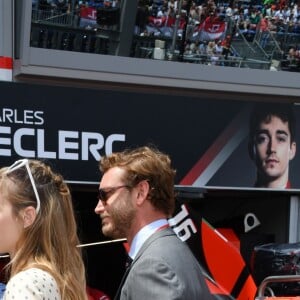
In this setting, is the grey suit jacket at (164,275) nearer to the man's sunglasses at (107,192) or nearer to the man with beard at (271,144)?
the man's sunglasses at (107,192)

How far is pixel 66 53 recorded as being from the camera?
21.7 feet

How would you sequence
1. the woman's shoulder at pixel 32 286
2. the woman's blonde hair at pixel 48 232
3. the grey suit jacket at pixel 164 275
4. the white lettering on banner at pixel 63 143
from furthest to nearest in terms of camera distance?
the white lettering on banner at pixel 63 143, the grey suit jacket at pixel 164 275, the woman's blonde hair at pixel 48 232, the woman's shoulder at pixel 32 286

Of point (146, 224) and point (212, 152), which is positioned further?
point (212, 152)

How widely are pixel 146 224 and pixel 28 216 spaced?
1.89ft

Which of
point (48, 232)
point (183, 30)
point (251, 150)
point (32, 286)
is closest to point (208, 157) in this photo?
point (251, 150)

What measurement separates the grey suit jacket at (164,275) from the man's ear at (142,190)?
0.24 meters

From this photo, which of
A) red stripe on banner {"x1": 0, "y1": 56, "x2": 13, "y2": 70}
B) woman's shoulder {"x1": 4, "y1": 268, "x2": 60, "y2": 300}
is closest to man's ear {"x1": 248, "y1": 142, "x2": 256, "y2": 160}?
red stripe on banner {"x1": 0, "y1": 56, "x2": 13, "y2": 70}

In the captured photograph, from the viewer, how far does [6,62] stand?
253 inches

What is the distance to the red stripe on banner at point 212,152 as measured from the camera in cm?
645

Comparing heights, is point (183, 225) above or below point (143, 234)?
below

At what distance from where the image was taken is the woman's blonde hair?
1801 mm

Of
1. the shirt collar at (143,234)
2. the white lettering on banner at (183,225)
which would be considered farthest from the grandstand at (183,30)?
the shirt collar at (143,234)

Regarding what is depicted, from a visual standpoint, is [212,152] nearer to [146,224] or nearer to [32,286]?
[146,224]

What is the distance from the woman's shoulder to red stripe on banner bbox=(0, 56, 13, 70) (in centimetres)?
494
